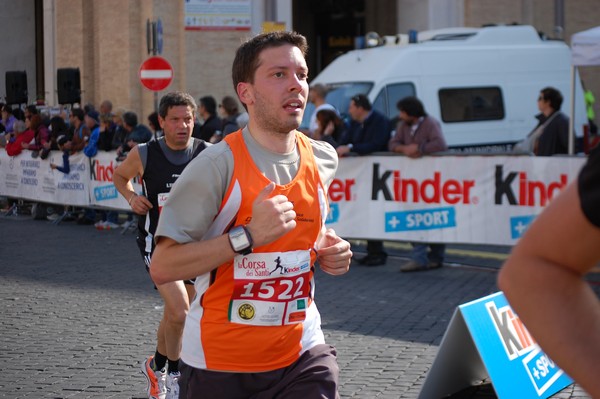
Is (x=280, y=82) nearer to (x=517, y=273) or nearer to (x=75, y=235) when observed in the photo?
(x=517, y=273)

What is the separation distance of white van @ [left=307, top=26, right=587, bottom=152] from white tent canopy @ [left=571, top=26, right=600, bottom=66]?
4668 mm

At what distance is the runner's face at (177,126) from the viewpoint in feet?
22.7

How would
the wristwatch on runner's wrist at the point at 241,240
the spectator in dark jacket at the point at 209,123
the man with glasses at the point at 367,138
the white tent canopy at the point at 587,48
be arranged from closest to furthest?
the wristwatch on runner's wrist at the point at 241,240 → the man with glasses at the point at 367,138 → the white tent canopy at the point at 587,48 → the spectator in dark jacket at the point at 209,123

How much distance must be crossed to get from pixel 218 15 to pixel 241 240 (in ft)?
87.1

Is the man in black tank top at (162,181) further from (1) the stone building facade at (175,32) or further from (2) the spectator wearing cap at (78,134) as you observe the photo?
(1) the stone building facade at (175,32)

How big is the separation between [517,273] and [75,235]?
16.2 meters

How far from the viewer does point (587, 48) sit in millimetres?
13531

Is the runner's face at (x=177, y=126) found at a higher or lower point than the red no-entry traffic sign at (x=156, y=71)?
lower

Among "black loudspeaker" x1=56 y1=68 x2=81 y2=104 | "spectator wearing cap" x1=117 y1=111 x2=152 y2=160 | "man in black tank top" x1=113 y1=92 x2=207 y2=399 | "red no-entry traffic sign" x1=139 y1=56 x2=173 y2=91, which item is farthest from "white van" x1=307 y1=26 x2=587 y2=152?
"man in black tank top" x1=113 y1=92 x2=207 y2=399

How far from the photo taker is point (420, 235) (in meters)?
12.6

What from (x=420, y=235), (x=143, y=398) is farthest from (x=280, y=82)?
(x=420, y=235)

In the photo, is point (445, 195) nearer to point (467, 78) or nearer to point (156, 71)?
point (467, 78)

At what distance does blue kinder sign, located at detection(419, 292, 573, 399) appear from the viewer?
625 cm

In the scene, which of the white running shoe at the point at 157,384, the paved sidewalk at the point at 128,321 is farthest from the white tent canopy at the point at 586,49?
the white running shoe at the point at 157,384
